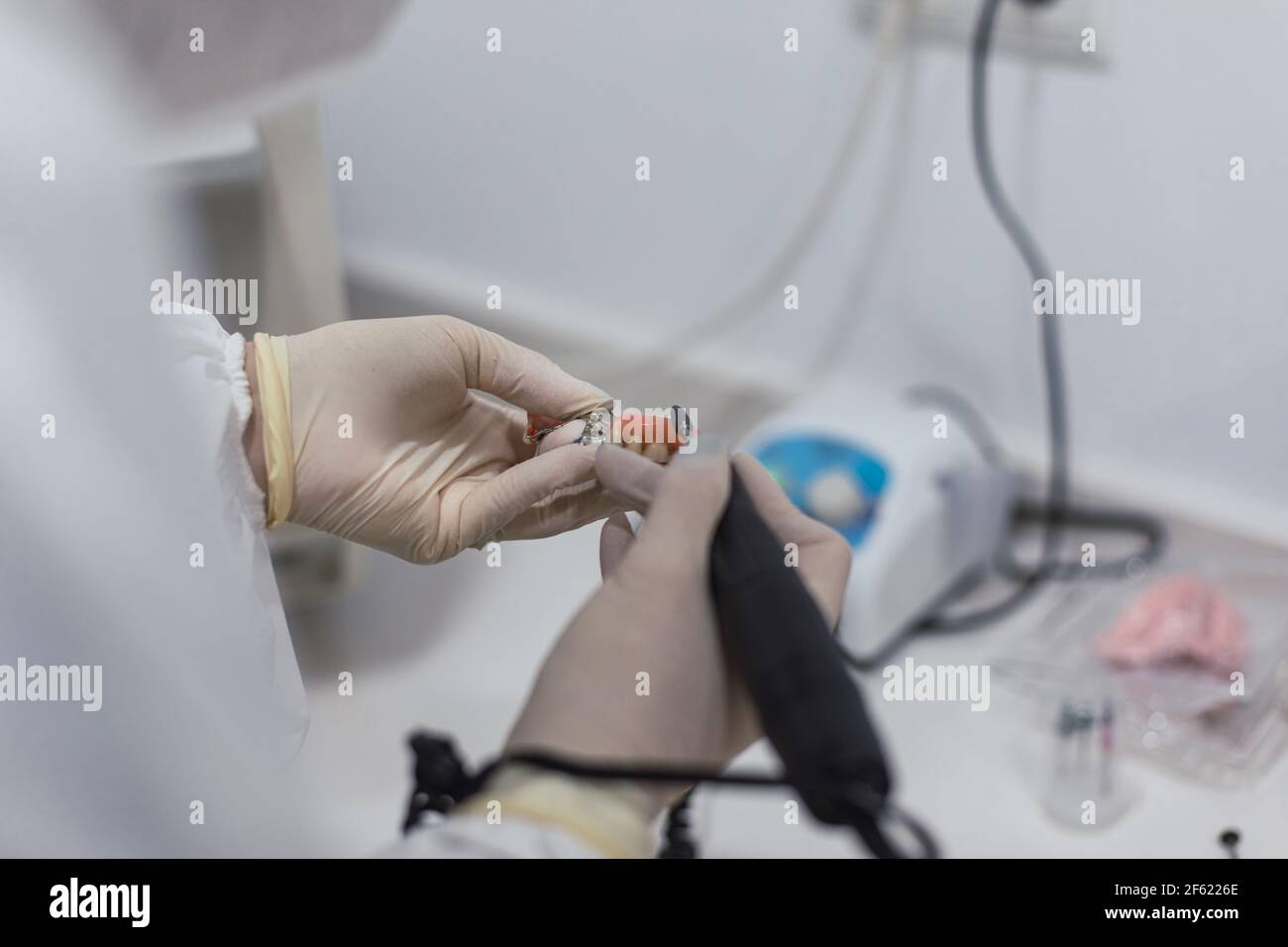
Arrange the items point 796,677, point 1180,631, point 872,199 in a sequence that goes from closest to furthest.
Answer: point 796,677 < point 1180,631 < point 872,199

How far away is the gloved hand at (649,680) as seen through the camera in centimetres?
31

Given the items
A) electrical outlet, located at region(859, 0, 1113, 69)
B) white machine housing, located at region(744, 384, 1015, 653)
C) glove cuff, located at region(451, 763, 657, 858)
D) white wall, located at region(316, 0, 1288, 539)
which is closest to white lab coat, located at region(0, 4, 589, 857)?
glove cuff, located at region(451, 763, 657, 858)

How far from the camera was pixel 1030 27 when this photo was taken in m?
0.72

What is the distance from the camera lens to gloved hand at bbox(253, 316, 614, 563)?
344 millimetres

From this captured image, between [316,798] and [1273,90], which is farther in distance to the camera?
[1273,90]

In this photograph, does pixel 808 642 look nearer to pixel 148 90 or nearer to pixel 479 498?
pixel 479 498

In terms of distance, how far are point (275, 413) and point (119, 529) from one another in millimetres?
53

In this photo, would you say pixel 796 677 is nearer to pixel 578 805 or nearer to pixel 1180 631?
pixel 578 805

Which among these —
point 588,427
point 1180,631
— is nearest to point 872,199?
point 1180,631

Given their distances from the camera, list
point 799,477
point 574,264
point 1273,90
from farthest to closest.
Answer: point 574,264, point 799,477, point 1273,90
